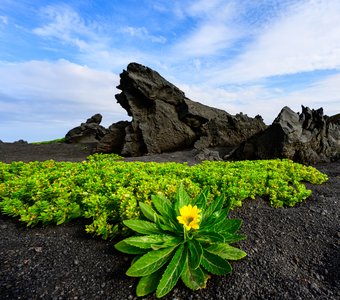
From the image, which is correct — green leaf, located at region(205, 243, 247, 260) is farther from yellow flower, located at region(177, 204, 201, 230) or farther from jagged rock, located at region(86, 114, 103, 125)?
jagged rock, located at region(86, 114, 103, 125)

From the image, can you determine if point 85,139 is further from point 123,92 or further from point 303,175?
point 303,175

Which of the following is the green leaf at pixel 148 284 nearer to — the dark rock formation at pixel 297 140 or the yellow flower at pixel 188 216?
the yellow flower at pixel 188 216

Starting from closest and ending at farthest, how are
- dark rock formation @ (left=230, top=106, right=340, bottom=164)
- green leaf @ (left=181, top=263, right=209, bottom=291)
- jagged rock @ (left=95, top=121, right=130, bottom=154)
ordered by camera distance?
green leaf @ (left=181, top=263, right=209, bottom=291), dark rock formation @ (left=230, top=106, right=340, bottom=164), jagged rock @ (left=95, top=121, right=130, bottom=154)

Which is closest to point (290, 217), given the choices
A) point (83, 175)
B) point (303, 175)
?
point (303, 175)

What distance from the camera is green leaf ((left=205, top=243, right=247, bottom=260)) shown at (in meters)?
2.49

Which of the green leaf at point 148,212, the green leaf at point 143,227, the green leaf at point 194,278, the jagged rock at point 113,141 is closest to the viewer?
Answer: the green leaf at point 194,278

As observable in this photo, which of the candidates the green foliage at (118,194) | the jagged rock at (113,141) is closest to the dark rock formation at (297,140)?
the green foliage at (118,194)

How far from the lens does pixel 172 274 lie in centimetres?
225

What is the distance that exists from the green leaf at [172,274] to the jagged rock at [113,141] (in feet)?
34.7

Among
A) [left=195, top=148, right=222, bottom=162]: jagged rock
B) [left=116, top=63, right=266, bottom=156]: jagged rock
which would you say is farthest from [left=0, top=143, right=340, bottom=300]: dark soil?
[left=116, top=63, right=266, bottom=156]: jagged rock

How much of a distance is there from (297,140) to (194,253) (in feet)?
24.8

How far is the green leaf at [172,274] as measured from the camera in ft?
7.07

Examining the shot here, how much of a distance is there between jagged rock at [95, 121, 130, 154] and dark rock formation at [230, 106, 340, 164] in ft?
17.6

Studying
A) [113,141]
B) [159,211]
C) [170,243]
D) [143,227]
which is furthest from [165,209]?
[113,141]
